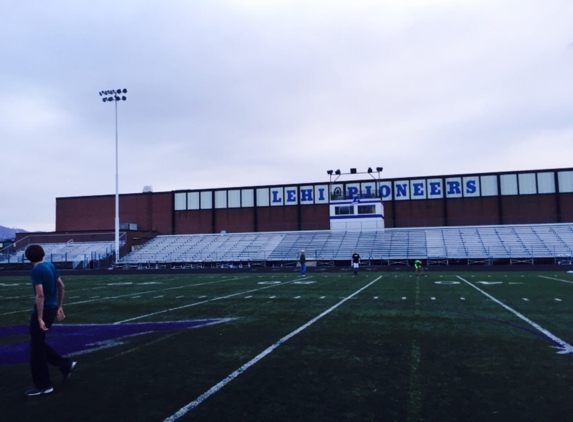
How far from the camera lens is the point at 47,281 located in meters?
5.76

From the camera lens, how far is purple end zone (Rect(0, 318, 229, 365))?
783 centimetres

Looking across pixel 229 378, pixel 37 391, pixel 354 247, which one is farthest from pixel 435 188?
pixel 37 391

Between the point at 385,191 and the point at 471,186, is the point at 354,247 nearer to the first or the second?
the point at 385,191

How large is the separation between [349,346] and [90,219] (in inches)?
2129

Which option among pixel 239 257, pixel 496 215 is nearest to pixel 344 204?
pixel 239 257

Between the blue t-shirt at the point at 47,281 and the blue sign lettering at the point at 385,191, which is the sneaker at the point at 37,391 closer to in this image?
the blue t-shirt at the point at 47,281

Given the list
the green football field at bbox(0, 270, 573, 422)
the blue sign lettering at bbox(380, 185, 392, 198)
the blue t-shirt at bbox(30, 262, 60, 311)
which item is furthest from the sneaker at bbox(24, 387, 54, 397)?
the blue sign lettering at bbox(380, 185, 392, 198)

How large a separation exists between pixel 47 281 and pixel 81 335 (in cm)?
398

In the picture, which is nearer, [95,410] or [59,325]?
[95,410]

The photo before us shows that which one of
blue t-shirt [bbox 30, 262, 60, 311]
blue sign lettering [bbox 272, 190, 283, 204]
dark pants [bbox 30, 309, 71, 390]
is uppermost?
blue sign lettering [bbox 272, 190, 283, 204]

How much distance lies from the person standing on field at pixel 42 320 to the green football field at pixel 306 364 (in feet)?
0.71

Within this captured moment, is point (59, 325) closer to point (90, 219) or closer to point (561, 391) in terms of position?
point (561, 391)

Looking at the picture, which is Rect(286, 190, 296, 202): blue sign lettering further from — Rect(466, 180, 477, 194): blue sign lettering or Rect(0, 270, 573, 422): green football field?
Rect(0, 270, 573, 422): green football field

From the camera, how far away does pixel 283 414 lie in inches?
187
